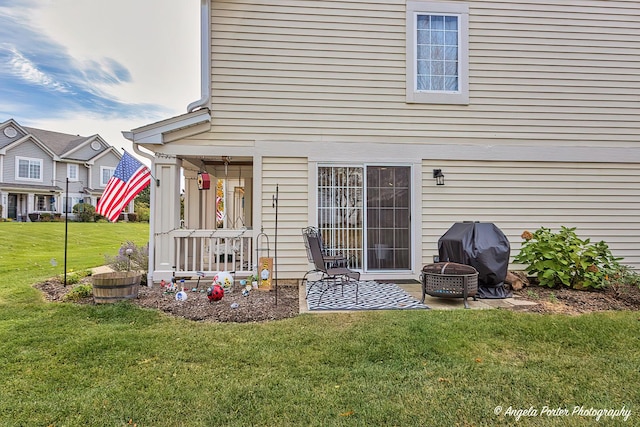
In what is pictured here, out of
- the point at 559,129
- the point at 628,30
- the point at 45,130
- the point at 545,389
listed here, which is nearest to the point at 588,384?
the point at 545,389

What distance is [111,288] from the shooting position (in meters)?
4.68

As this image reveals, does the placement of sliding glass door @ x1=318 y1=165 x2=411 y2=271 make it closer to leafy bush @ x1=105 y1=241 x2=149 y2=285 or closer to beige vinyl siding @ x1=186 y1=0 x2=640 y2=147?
beige vinyl siding @ x1=186 y1=0 x2=640 y2=147

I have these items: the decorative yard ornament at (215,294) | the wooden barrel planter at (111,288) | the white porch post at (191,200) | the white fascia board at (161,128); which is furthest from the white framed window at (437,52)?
the wooden barrel planter at (111,288)

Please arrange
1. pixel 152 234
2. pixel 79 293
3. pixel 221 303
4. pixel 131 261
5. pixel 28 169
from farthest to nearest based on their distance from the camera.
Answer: pixel 28 169, pixel 131 261, pixel 152 234, pixel 79 293, pixel 221 303

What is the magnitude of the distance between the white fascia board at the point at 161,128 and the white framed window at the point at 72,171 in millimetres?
24014

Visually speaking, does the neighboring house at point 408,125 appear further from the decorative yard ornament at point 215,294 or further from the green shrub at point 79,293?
the decorative yard ornament at point 215,294

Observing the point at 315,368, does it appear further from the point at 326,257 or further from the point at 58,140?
the point at 58,140

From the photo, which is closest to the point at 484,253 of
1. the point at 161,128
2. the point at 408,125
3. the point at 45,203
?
the point at 408,125

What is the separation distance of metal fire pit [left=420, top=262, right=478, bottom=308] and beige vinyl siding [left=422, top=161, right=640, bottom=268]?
5.54ft

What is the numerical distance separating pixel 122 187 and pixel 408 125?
5.01 m

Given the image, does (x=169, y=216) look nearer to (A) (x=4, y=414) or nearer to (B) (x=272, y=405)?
(A) (x=4, y=414)

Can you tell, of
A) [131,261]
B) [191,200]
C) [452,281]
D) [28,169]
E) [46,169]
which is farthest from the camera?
[46,169]

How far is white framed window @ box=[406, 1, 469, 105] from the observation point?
6.31 meters

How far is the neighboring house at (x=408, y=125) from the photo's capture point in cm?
607
